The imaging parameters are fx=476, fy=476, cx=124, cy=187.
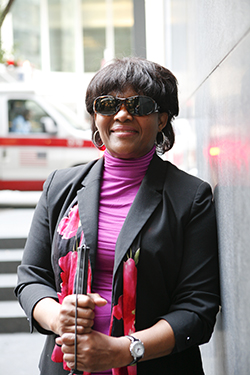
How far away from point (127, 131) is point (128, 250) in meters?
0.43

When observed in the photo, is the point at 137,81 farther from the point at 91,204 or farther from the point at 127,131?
the point at 91,204

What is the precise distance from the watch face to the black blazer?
13 centimetres

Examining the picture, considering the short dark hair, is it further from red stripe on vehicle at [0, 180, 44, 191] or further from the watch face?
red stripe on vehicle at [0, 180, 44, 191]

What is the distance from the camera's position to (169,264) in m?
1.60

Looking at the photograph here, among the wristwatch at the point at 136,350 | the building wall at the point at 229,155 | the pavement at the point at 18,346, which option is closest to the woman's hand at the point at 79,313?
the wristwatch at the point at 136,350

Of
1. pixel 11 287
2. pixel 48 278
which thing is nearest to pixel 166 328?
pixel 48 278

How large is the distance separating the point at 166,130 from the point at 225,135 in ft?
1.45

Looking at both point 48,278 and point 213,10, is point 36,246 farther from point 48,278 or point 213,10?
point 213,10

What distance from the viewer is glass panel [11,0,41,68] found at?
66.1ft

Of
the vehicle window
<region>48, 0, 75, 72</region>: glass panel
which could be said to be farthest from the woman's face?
<region>48, 0, 75, 72</region>: glass panel

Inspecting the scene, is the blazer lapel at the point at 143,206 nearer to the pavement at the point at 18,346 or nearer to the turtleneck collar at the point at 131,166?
the turtleneck collar at the point at 131,166

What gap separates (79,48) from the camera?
20391 millimetres

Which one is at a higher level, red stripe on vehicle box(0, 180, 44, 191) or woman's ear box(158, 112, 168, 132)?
woman's ear box(158, 112, 168, 132)

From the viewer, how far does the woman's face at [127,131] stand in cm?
172
